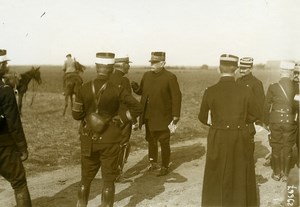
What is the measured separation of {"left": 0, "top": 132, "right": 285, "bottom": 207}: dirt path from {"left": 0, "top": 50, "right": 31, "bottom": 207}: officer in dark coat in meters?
1.37

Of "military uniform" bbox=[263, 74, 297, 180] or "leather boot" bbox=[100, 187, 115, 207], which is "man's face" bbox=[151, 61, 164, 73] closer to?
"military uniform" bbox=[263, 74, 297, 180]

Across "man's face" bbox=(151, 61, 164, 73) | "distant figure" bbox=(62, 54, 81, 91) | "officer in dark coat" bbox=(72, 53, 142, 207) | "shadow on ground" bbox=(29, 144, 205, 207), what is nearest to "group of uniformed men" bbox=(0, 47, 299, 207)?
"officer in dark coat" bbox=(72, 53, 142, 207)

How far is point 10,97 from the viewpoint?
4980 millimetres

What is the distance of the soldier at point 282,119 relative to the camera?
24.8 ft

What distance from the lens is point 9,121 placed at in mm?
4988

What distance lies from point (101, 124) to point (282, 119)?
3682 millimetres

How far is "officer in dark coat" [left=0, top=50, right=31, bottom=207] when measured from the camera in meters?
4.97

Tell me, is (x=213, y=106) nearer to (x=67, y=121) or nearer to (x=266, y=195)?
(x=266, y=195)

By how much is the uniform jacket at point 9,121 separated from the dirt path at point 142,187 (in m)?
1.66

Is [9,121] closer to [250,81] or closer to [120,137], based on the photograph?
[120,137]

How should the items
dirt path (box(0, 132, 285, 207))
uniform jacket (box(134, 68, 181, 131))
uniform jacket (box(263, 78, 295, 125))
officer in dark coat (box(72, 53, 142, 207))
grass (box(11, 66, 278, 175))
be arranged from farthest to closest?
1. grass (box(11, 66, 278, 175))
2. uniform jacket (box(134, 68, 181, 131))
3. uniform jacket (box(263, 78, 295, 125))
4. dirt path (box(0, 132, 285, 207))
5. officer in dark coat (box(72, 53, 142, 207))

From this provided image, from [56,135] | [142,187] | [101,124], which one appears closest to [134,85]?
[142,187]

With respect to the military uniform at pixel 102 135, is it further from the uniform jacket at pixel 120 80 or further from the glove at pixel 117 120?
the uniform jacket at pixel 120 80

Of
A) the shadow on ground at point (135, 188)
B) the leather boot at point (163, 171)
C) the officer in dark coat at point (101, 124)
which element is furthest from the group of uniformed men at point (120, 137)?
the leather boot at point (163, 171)
